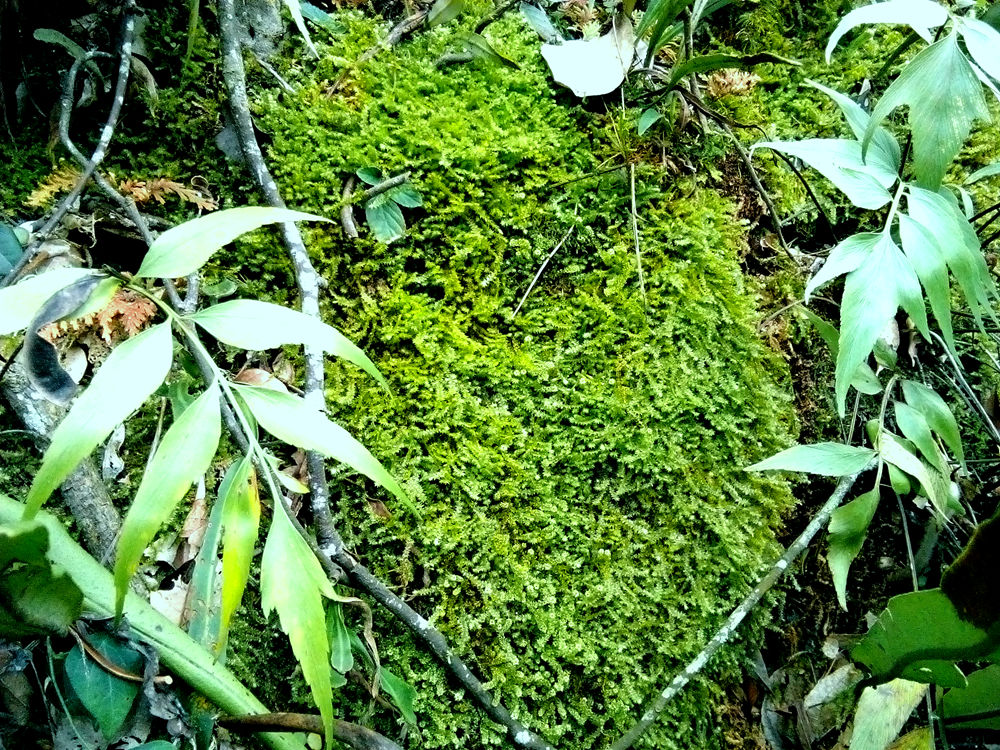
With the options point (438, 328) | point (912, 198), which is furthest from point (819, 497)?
point (438, 328)

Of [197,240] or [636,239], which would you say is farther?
[636,239]

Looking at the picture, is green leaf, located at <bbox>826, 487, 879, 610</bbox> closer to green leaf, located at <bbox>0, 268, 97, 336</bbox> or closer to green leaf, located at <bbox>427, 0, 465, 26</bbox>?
green leaf, located at <bbox>0, 268, 97, 336</bbox>

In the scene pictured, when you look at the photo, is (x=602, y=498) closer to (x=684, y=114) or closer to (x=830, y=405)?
(x=830, y=405)

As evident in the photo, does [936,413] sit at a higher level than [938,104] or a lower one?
lower

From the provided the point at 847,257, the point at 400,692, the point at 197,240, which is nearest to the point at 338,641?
the point at 400,692

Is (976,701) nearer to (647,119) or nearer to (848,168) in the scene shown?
(848,168)

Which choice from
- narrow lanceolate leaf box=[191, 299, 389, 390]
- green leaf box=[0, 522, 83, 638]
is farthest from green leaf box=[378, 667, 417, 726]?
narrow lanceolate leaf box=[191, 299, 389, 390]
